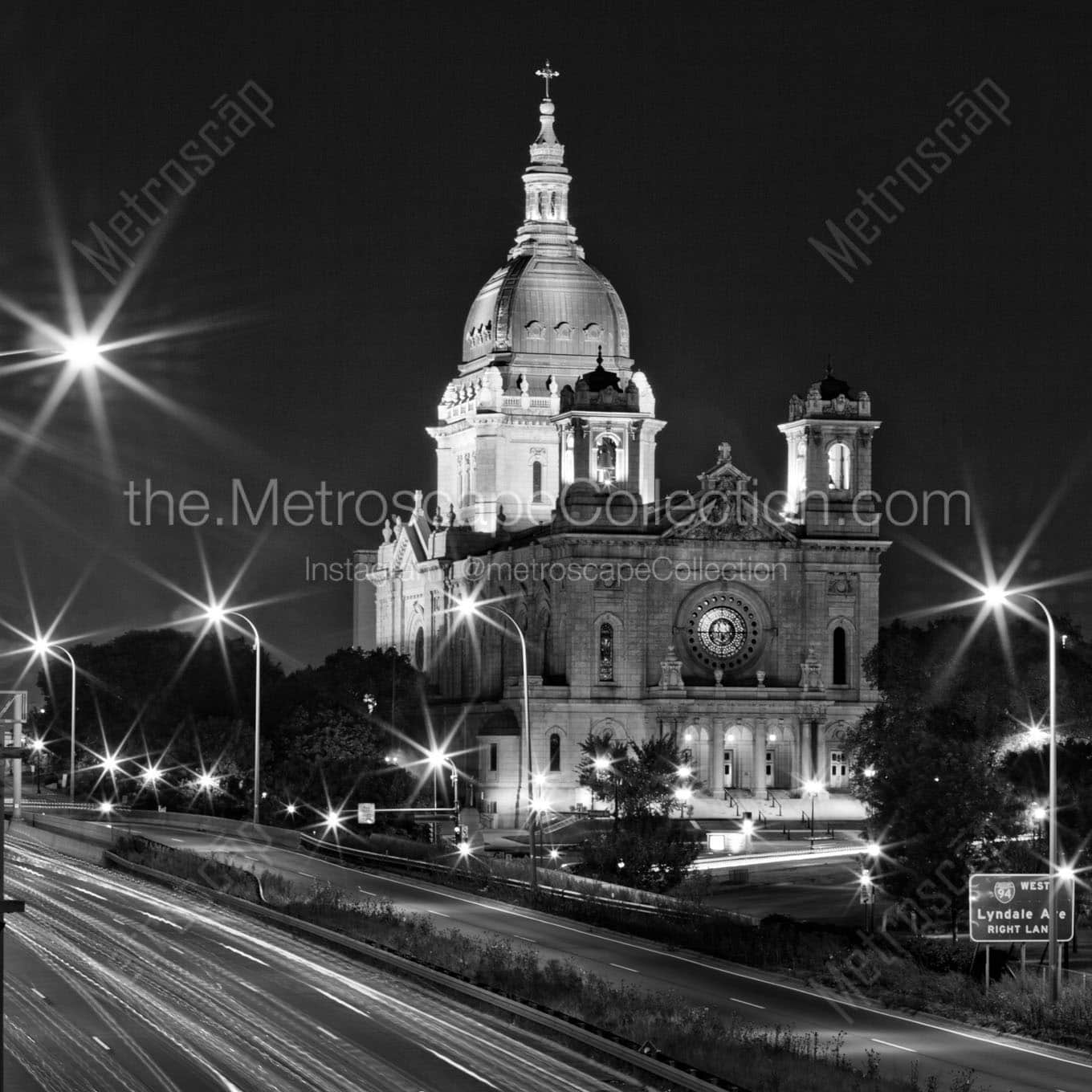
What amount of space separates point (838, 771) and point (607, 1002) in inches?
3406

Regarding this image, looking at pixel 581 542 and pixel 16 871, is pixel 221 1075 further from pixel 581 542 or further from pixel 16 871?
pixel 581 542

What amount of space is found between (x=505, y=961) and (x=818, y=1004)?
21.2 feet

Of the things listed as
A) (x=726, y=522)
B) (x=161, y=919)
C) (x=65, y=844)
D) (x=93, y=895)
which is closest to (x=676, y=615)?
(x=726, y=522)

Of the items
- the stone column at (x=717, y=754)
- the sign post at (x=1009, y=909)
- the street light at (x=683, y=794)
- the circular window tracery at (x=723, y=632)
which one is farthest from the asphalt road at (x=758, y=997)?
the circular window tracery at (x=723, y=632)

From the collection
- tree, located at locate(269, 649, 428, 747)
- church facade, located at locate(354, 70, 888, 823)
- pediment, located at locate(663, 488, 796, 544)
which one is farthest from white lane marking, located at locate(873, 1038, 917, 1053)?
pediment, located at locate(663, 488, 796, 544)

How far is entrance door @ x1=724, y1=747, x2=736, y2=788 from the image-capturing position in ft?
424

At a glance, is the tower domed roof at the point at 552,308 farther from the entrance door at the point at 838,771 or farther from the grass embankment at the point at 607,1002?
the grass embankment at the point at 607,1002

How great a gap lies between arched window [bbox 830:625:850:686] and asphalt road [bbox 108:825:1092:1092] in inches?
2379

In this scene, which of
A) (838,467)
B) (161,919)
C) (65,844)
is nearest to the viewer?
(161,919)

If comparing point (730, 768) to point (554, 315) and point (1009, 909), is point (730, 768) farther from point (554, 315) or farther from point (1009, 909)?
point (1009, 909)

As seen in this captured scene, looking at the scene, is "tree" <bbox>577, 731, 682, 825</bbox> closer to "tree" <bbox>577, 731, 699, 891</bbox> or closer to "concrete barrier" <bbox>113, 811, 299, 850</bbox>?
"tree" <bbox>577, 731, 699, 891</bbox>

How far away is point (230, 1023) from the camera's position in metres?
42.5

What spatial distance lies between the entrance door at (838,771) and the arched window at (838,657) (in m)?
5.03

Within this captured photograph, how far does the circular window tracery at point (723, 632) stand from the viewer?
13312cm
